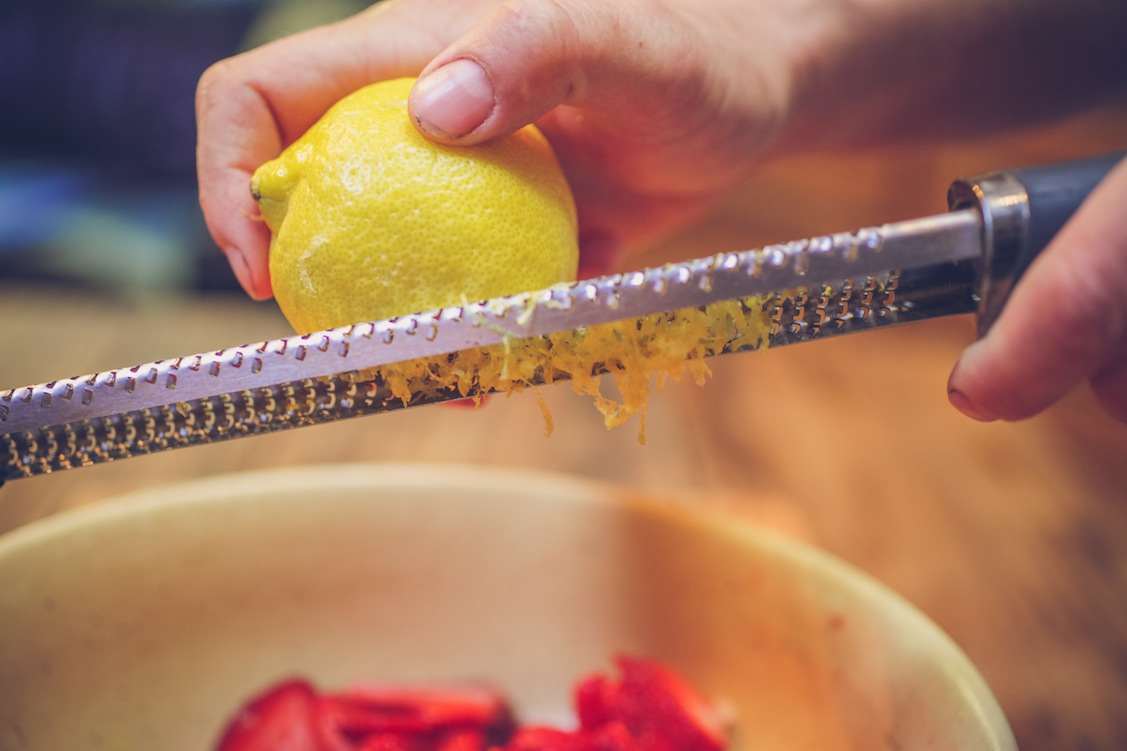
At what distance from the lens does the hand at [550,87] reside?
0.64 m

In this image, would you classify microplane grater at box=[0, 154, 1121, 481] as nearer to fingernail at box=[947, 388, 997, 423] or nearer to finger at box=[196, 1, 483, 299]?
fingernail at box=[947, 388, 997, 423]

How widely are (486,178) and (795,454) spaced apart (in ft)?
3.60

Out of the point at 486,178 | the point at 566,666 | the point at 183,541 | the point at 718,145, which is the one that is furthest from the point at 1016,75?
the point at 183,541

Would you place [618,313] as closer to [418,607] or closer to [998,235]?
[998,235]

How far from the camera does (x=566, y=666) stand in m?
0.98

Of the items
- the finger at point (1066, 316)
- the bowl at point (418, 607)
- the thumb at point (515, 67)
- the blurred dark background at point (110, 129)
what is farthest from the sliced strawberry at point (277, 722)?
the blurred dark background at point (110, 129)

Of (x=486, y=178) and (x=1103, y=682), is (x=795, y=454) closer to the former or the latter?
(x=1103, y=682)

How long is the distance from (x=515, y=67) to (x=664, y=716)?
2.02 feet

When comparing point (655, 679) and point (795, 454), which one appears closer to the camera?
point (655, 679)

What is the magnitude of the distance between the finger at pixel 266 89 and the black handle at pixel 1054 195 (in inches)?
21.4

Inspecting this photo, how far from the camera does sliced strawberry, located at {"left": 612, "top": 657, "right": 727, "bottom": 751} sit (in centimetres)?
85

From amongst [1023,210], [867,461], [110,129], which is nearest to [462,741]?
[1023,210]

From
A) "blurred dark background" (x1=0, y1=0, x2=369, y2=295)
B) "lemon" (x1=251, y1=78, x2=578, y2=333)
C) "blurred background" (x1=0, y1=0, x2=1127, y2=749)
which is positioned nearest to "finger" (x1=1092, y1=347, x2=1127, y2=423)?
"lemon" (x1=251, y1=78, x2=578, y2=333)

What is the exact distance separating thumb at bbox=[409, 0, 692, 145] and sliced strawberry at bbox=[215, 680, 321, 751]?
1.95ft
